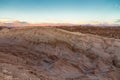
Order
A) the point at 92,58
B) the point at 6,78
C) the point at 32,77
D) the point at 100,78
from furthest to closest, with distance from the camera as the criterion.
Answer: the point at 92,58 → the point at 100,78 → the point at 32,77 → the point at 6,78

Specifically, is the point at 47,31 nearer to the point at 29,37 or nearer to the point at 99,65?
the point at 29,37

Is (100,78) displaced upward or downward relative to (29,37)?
downward

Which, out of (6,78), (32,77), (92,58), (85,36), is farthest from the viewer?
(85,36)

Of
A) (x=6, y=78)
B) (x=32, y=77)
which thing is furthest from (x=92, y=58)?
(x=6, y=78)

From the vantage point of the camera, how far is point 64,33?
67.2 ft

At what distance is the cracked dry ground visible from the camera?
17359 millimetres

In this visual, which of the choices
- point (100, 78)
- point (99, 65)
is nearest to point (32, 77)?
point (100, 78)

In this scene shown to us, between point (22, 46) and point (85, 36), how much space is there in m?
4.17

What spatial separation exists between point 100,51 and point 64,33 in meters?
2.46

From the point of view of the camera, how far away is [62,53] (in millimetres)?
19141

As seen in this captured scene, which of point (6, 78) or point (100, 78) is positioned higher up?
point (6, 78)

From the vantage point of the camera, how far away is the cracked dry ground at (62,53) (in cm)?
1736

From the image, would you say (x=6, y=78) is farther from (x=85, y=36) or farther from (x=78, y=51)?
(x=85, y=36)

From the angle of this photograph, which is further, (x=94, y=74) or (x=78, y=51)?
(x=78, y=51)
